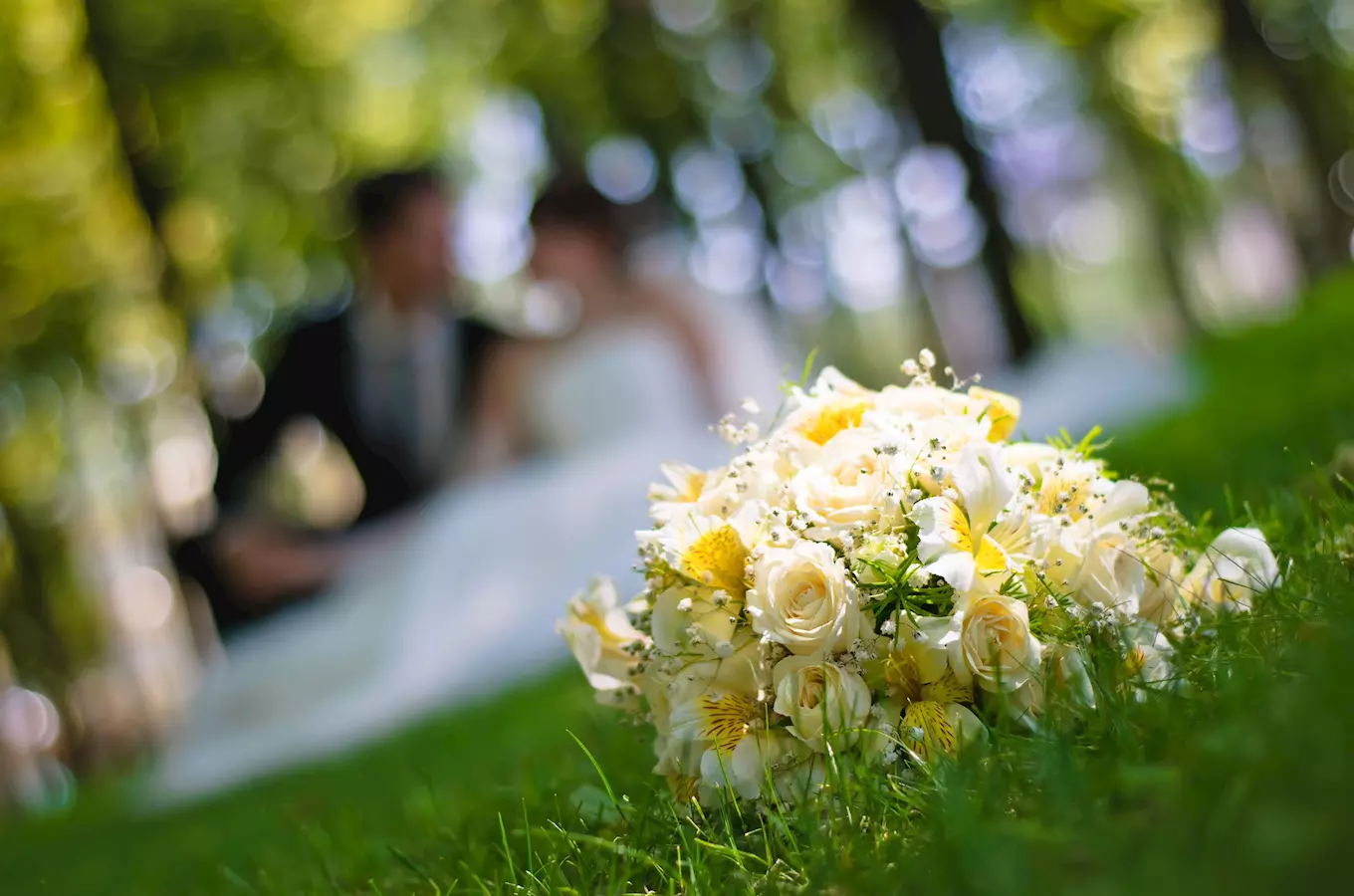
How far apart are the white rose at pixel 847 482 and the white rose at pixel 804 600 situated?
8 centimetres

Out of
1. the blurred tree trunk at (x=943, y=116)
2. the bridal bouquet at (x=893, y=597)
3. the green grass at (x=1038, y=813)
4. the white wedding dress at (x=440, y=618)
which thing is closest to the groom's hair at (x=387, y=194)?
the white wedding dress at (x=440, y=618)

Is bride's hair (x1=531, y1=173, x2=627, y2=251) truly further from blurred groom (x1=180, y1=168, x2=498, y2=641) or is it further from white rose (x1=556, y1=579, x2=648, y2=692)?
white rose (x1=556, y1=579, x2=648, y2=692)

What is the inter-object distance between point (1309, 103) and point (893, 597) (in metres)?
14.6

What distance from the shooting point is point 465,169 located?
21.5 metres

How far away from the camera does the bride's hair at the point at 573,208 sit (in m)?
9.52

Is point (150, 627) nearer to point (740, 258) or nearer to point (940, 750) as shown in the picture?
point (740, 258)

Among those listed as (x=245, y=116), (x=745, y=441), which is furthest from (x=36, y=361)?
(x=745, y=441)

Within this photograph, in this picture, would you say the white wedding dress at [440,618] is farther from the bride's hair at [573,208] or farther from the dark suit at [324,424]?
the bride's hair at [573,208]

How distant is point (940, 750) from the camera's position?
1503mm

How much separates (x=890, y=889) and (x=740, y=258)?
20.0 m

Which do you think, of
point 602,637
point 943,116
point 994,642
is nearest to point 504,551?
point 602,637

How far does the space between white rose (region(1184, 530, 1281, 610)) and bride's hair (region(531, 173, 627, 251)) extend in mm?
8219

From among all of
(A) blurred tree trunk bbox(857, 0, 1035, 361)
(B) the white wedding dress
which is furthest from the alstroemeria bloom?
(A) blurred tree trunk bbox(857, 0, 1035, 361)

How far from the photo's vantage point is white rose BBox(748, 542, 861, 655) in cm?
158
